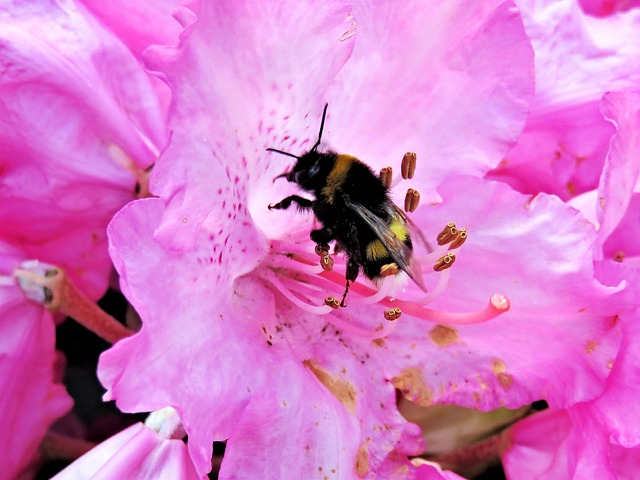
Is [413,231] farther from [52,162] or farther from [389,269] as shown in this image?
[52,162]

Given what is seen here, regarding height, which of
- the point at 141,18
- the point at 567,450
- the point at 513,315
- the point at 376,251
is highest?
the point at 141,18

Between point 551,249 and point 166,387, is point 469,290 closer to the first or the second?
point 551,249

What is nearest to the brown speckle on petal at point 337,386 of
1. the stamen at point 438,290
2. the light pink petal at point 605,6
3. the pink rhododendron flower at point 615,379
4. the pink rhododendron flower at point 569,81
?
the stamen at point 438,290

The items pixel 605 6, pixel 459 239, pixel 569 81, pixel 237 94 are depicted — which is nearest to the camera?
pixel 237 94

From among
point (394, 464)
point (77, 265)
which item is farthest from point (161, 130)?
point (394, 464)

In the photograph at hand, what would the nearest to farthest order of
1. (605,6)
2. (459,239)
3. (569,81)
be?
(459,239)
(569,81)
(605,6)

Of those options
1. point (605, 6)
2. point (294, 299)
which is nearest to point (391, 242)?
point (294, 299)

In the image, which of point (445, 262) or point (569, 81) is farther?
point (569, 81)

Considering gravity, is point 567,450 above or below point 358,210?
below
